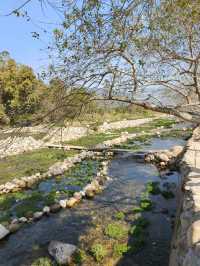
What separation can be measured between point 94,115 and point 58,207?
14.7ft

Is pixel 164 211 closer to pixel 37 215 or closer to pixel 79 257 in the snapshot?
pixel 79 257

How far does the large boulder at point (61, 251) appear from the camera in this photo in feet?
24.3

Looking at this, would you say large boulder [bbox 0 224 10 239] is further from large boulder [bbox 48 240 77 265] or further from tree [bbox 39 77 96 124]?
tree [bbox 39 77 96 124]

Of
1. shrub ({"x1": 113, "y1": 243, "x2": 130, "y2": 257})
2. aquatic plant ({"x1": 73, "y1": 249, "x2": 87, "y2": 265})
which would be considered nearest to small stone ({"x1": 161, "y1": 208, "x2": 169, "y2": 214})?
shrub ({"x1": 113, "y1": 243, "x2": 130, "y2": 257})

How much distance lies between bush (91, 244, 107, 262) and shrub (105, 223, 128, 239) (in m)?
0.70

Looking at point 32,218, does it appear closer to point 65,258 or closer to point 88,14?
point 65,258

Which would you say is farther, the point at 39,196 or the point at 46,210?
the point at 39,196

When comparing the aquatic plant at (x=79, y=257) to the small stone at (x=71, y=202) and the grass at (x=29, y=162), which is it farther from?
the grass at (x=29, y=162)

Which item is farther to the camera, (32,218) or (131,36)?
(32,218)

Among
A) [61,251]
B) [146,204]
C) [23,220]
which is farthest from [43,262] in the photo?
[146,204]

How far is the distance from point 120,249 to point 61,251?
1439mm

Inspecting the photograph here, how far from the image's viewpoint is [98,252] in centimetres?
777

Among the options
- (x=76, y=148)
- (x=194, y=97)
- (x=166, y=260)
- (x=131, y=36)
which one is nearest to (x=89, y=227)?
(x=166, y=260)

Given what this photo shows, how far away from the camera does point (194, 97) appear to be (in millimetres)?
9969
